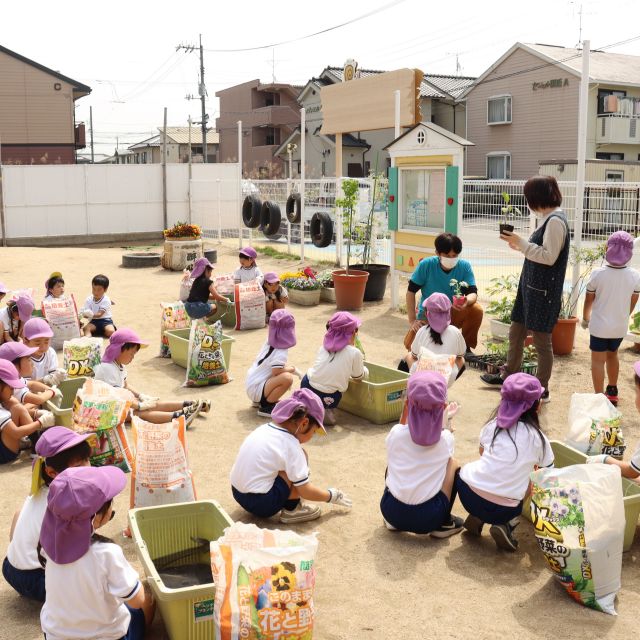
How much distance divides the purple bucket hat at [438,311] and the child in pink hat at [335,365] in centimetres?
61

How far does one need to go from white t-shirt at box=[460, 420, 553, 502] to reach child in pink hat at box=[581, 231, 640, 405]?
2.39 m

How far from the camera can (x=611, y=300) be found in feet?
19.6

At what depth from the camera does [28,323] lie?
5.92m

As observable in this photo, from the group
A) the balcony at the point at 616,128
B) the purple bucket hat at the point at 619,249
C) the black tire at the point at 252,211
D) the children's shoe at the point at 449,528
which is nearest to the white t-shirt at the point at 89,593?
the children's shoe at the point at 449,528

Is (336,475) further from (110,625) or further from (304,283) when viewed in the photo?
(304,283)

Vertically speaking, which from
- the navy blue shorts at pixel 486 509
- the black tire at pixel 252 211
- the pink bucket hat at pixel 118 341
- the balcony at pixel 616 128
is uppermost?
the balcony at pixel 616 128

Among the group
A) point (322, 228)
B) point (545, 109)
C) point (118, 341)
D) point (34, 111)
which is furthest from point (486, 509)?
point (34, 111)

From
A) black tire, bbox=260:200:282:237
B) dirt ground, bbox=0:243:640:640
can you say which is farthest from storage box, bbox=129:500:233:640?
black tire, bbox=260:200:282:237

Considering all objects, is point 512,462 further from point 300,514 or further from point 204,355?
point 204,355

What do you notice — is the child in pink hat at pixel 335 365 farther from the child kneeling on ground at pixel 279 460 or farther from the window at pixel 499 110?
the window at pixel 499 110

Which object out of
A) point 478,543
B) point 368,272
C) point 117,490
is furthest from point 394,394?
point 368,272

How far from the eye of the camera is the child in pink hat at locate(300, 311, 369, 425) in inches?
227

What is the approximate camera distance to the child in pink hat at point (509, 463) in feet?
12.7

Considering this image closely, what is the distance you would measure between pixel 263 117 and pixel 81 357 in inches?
1506
